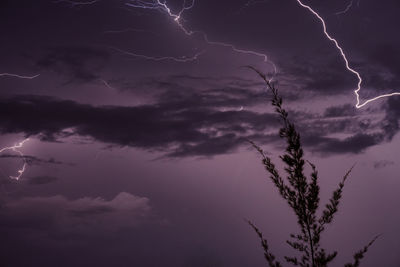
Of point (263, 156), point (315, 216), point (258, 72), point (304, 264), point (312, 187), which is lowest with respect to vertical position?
point (304, 264)

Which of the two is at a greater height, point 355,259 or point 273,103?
point 273,103

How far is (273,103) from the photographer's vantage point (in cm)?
591

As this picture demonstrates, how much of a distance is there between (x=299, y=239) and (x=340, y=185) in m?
1.08

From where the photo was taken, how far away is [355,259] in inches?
219

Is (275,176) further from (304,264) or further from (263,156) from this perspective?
(304,264)

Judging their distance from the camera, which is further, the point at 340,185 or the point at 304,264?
the point at 340,185

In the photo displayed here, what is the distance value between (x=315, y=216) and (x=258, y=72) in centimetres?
215

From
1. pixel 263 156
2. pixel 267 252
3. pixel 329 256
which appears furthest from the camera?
pixel 263 156

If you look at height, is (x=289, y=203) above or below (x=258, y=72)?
below

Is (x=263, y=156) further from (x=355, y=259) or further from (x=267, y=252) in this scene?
(x=355, y=259)

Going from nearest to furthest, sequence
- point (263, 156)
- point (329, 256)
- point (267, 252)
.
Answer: point (329, 256), point (267, 252), point (263, 156)

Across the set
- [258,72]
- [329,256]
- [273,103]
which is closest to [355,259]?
[329,256]

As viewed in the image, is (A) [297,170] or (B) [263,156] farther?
(B) [263,156]

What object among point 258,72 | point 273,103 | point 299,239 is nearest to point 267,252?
point 299,239
